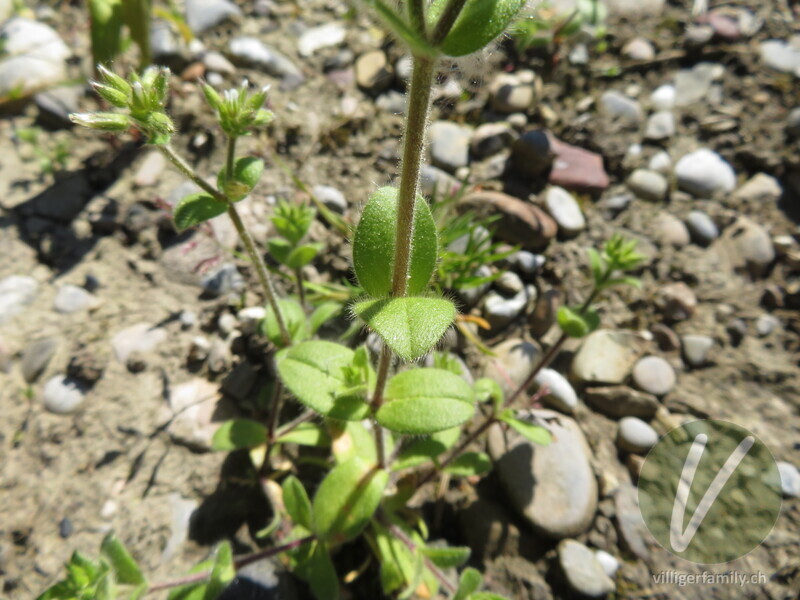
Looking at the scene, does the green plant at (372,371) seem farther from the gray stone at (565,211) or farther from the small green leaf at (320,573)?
the gray stone at (565,211)

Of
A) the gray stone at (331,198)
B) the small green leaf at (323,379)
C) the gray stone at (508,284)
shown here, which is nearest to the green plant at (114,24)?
the gray stone at (331,198)

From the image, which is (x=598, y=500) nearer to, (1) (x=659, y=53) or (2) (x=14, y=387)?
(2) (x=14, y=387)

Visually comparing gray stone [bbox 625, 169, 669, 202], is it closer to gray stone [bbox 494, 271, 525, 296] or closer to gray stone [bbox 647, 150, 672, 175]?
gray stone [bbox 647, 150, 672, 175]

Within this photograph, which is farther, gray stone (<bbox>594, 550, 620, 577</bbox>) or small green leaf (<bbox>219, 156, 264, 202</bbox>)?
gray stone (<bbox>594, 550, 620, 577</bbox>)

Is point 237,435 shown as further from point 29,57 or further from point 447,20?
point 29,57

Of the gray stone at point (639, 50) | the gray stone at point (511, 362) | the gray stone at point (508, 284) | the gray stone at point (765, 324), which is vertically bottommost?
the gray stone at point (511, 362)

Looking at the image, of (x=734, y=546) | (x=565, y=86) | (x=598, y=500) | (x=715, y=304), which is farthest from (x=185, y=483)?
(x=565, y=86)

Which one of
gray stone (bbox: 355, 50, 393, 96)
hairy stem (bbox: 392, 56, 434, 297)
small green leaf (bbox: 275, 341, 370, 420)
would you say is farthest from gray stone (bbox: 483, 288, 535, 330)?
gray stone (bbox: 355, 50, 393, 96)
